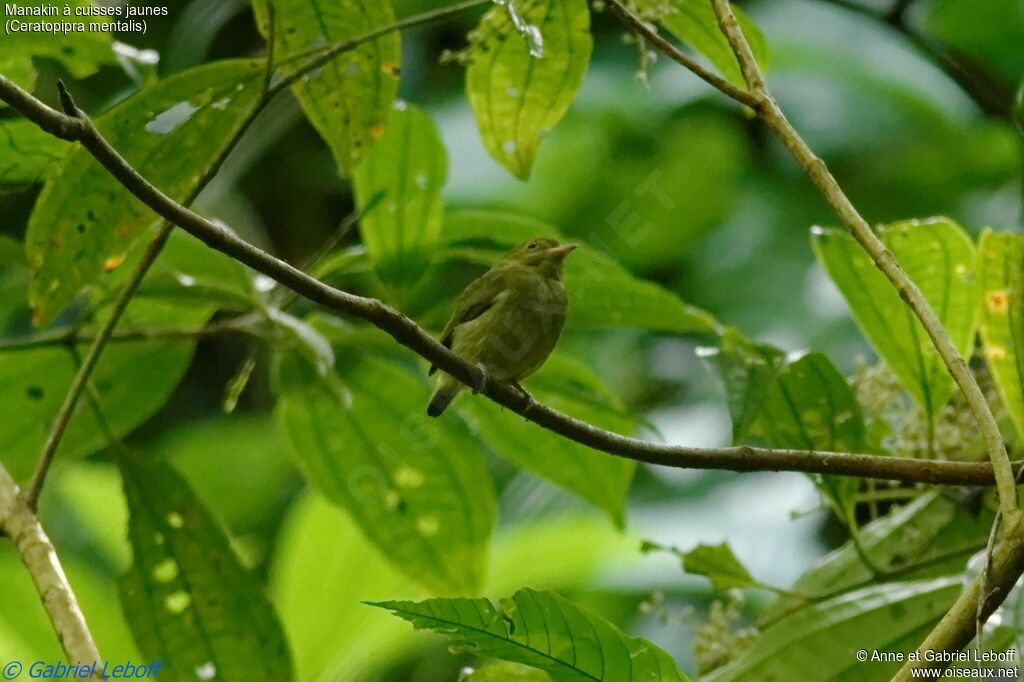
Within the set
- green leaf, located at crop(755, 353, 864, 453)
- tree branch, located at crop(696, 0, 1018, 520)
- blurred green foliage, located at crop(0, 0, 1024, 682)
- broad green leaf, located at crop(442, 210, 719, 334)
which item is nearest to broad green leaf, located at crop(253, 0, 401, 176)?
blurred green foliage, located at crop(0, 0, 1024, 682)

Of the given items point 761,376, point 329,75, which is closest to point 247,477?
point 329,75

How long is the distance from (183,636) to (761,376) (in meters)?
1.04

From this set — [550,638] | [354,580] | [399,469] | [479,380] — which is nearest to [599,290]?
[399,469]

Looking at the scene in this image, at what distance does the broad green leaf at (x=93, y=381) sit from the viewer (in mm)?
2248

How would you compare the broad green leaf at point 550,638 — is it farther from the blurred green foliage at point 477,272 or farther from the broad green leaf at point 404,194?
the broad green leaf at point 404,194

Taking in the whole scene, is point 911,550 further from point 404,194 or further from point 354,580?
point 354,580

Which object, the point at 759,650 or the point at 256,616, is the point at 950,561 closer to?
the point at 759,650

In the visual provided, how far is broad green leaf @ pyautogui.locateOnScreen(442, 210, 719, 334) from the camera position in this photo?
2.13 metres

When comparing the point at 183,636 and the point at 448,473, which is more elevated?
the point at 448,473

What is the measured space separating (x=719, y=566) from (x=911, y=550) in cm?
37

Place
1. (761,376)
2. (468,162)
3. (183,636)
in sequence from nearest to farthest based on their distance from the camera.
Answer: (761,376)
(183,636)
(468,162)

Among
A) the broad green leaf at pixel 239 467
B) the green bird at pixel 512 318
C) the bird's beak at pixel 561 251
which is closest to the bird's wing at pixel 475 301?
the green bird at pixel 512 318

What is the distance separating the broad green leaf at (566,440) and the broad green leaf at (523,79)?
0.49 meters

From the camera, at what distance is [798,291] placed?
469cm
